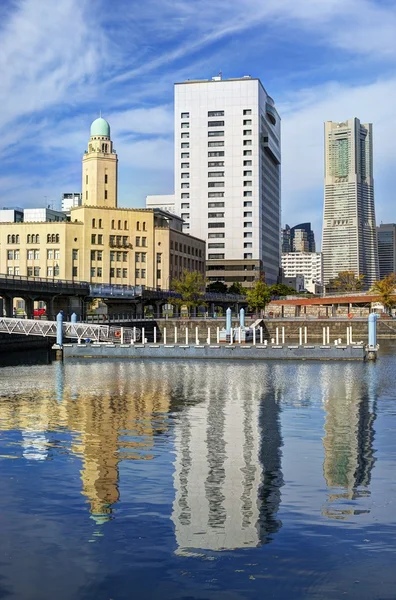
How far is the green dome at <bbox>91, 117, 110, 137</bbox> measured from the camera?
177625 mm

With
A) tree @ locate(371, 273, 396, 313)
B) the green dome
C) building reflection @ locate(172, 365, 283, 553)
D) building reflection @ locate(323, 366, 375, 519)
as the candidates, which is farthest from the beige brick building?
building reflection @ locate(172, 365, 283, 553)

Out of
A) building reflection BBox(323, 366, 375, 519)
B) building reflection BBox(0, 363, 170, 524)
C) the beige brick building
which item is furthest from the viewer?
the beige brick building

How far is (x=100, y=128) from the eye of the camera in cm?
17800

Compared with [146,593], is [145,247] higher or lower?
higher

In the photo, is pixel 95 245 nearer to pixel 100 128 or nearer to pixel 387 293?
pixel 100 128

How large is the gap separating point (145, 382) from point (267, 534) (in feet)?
126

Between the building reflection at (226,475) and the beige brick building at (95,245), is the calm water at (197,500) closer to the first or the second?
the building reflection at (226,475)

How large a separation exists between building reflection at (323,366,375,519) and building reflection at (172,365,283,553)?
166 cm

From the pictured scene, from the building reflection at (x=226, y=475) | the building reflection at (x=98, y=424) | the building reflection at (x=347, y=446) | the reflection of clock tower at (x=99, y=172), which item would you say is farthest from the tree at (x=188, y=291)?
the building reflection at (x=226, y=475)

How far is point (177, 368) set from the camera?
6906 cm

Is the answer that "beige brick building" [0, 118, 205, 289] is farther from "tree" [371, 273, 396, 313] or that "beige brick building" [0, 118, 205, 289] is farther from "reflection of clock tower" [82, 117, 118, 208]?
"tree" [371, 273, 396, 313]

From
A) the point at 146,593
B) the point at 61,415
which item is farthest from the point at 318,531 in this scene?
the point at 61,415

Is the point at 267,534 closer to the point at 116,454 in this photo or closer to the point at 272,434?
the point at 116,454

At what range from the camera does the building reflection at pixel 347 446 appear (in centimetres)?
2094
